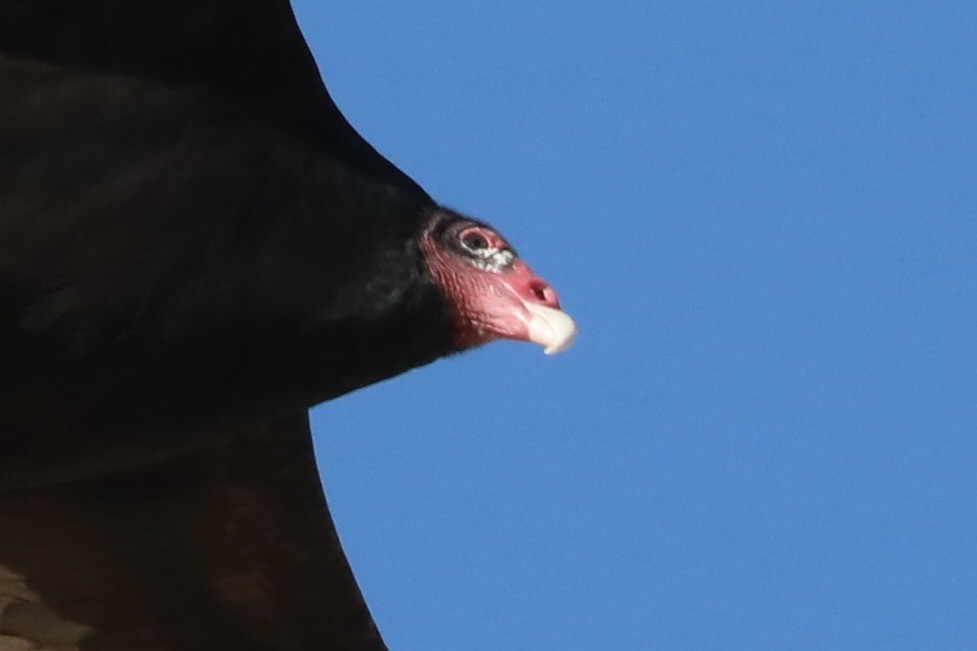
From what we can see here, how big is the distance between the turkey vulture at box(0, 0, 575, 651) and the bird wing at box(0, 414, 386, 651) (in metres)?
1.04

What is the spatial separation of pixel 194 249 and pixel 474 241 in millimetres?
701

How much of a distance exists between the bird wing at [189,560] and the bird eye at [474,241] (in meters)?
1.00

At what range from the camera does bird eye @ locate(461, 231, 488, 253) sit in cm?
539

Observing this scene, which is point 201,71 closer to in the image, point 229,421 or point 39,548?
point 229,421

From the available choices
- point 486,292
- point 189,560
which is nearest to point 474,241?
point 486,292

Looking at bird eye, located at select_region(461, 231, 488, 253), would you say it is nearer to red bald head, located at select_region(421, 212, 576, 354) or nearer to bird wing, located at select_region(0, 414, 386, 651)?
red bald head, located at select_region(421, 212, 576, 354)

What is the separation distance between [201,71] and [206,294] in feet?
1.67

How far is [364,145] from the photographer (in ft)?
17.5

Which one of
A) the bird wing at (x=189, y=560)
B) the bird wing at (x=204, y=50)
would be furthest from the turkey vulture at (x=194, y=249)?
the bird wing at (x=189, y=560)

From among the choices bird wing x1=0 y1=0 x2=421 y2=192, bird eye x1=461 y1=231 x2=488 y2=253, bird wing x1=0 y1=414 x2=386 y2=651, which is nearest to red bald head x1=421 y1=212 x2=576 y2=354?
bird eye x1=461 y1=231 x2=488 y2=253

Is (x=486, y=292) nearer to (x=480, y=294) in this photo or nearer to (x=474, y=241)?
(x=480, y=294)

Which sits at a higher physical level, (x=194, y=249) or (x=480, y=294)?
(x=480, y=294)

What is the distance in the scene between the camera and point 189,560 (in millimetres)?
6770

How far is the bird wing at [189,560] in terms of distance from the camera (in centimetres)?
646
